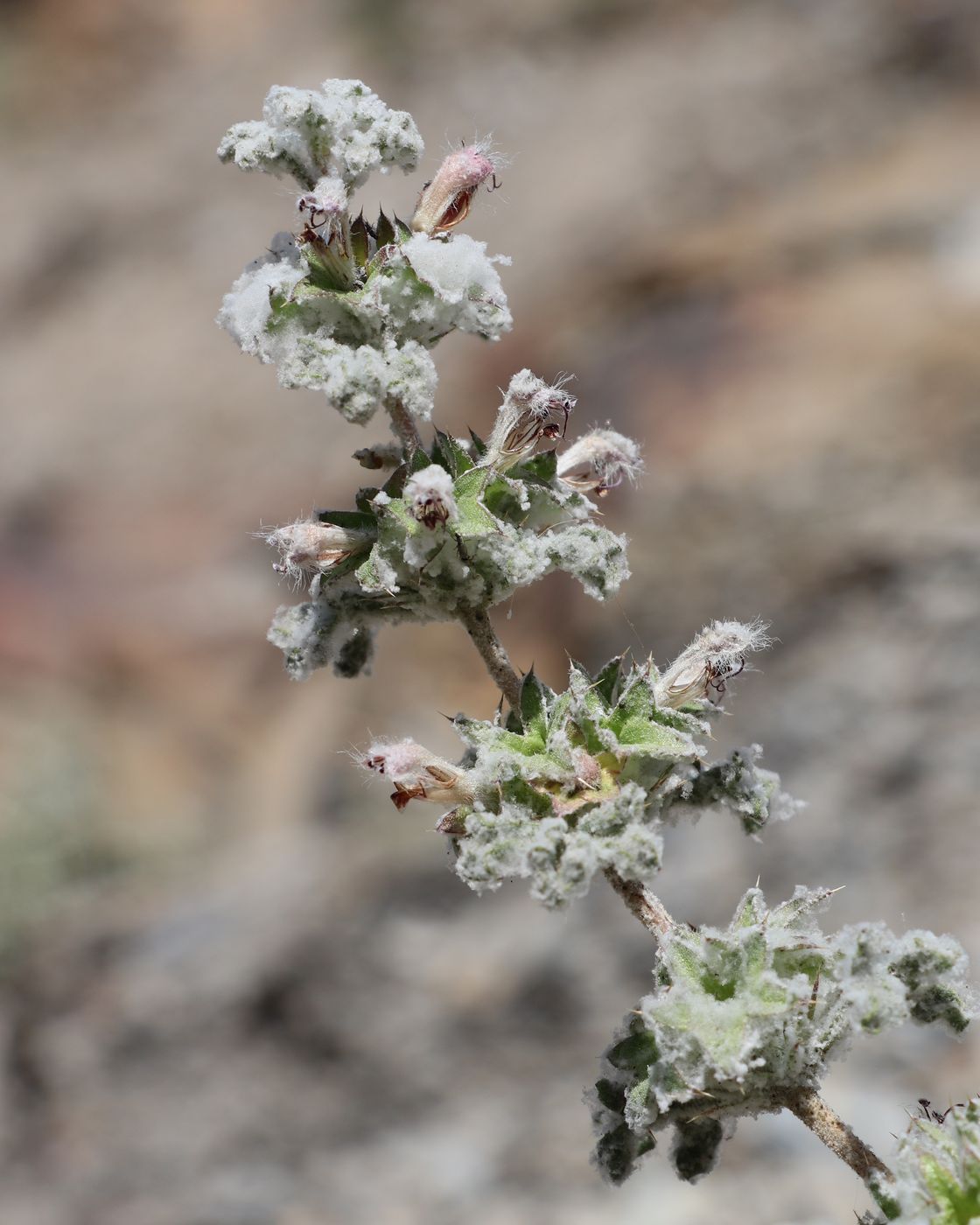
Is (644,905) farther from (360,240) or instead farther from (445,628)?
(445,628)

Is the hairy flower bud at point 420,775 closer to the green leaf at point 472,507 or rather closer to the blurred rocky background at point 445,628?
the green leaf at point 472,507

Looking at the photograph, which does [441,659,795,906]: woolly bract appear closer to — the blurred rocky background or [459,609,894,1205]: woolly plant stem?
[459,609,894,1205]: woolly plant stem

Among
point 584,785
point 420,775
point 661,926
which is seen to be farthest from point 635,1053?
point 420,775

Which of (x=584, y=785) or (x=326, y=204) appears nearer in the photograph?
(x=326, y=204)

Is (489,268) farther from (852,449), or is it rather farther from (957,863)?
(852,449)

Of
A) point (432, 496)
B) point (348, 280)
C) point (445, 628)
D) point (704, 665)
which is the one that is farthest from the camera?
point (445, 628)

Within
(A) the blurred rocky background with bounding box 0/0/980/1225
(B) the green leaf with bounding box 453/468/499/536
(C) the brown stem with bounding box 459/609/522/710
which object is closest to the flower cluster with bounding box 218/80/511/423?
(B) the green leaf with bounding box 453/468/499/536
